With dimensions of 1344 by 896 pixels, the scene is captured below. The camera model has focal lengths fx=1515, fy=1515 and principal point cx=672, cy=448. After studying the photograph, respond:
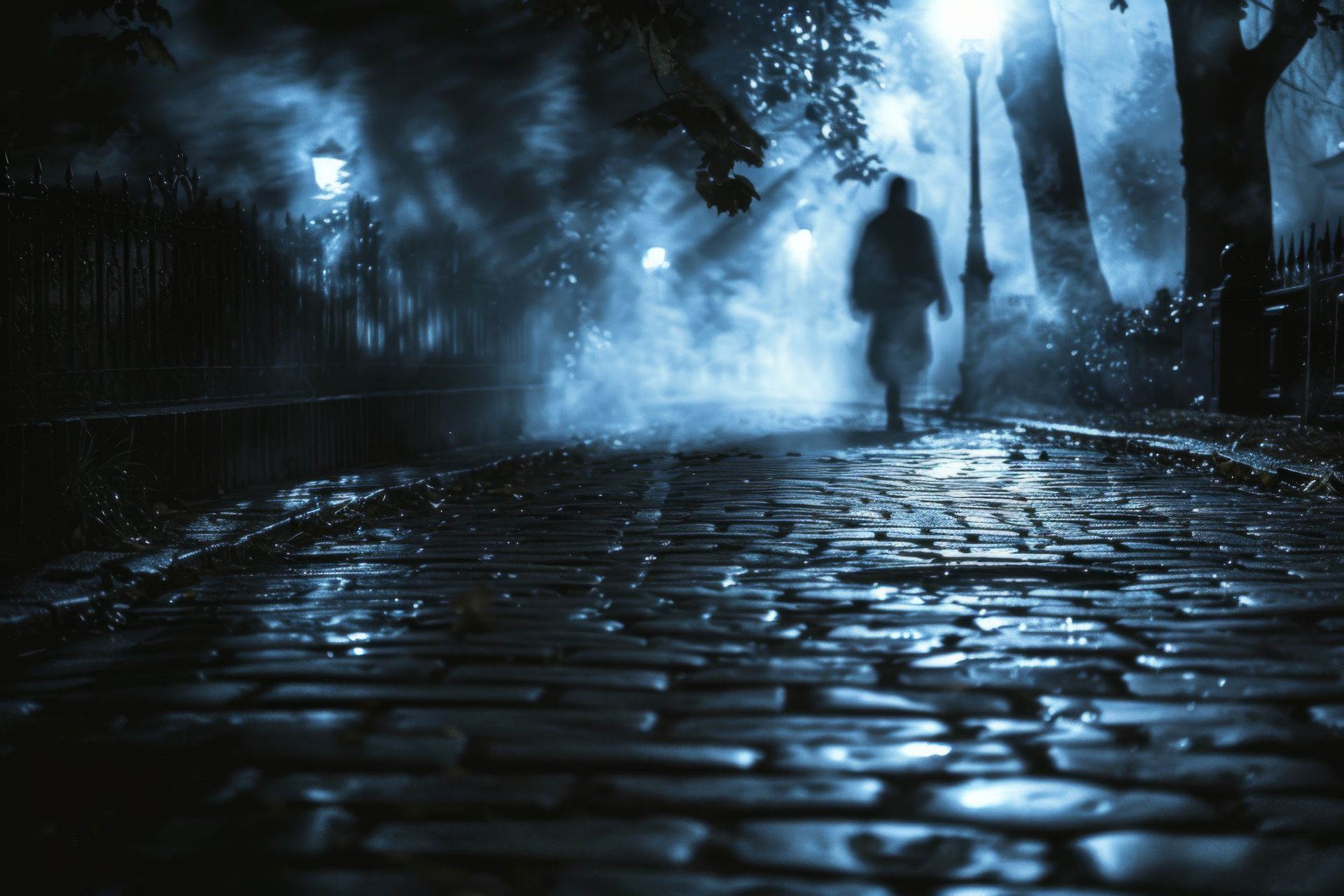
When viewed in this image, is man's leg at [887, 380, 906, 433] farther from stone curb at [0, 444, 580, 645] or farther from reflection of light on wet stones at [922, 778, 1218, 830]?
reflection of light on wet stones at [922, 778, 1218, 830]

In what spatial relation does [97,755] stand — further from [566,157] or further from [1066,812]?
[566,157]

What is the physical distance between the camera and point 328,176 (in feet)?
45.4

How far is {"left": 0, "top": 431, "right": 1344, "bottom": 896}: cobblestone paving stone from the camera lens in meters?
2.64

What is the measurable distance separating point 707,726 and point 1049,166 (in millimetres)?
20142

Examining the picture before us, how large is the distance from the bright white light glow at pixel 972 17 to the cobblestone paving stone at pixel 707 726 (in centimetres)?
1475

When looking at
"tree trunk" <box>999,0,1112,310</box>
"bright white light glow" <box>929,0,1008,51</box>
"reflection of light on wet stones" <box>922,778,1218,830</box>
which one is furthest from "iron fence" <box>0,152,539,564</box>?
"tree trunk" <box>999,0,1112,310</box>

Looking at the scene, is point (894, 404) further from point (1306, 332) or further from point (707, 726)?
point (707, 726)

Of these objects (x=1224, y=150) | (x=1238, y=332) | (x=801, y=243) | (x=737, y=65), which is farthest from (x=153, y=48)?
(x=801, y=243)

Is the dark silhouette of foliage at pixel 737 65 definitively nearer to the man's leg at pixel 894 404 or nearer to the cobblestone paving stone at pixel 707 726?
the cobblestone paving stone at pixel 707 726

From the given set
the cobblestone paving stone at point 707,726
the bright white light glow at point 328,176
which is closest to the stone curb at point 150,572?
the cobblestone paving stone at point 707,726

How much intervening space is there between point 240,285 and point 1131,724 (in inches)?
300

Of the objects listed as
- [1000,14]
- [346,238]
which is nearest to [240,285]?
[346,238]

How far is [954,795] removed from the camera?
2.96 meters

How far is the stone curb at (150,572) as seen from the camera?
4.79m
